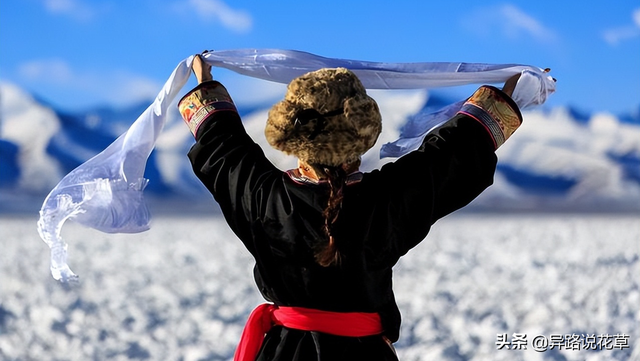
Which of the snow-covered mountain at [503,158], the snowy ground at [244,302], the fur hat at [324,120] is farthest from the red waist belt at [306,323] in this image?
the snow-covered mountain at [503,158]

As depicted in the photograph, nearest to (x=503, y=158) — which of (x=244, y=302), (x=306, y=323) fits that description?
(x=244, y=302)

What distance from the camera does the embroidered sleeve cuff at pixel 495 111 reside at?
4.83 feet

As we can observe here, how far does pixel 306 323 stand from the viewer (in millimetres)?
1408

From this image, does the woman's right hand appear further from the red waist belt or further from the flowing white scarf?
the red waist belt

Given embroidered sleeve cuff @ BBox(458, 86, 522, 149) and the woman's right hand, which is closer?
embroidered sleeve cuff @ BBox(458, 86, 522, 149)

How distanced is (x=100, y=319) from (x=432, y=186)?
9.26ft

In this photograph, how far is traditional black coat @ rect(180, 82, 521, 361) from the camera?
4.47 ft

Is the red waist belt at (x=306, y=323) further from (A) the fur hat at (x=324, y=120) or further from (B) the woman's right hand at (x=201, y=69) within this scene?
(B) the woman's right hand at (x=201, y=69)

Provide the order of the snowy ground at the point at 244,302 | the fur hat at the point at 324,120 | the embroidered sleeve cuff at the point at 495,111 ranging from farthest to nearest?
the snowy ground at the point at 244,302
the embroidered sleeve cuff at the point at 495,111
the fur hat at the point at 324,120

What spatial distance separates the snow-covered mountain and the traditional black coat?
15.2 meters

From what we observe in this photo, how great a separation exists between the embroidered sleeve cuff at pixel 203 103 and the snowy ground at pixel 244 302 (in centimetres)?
183

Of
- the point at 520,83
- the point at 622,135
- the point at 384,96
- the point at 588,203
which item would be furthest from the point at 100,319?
the point at 622,135

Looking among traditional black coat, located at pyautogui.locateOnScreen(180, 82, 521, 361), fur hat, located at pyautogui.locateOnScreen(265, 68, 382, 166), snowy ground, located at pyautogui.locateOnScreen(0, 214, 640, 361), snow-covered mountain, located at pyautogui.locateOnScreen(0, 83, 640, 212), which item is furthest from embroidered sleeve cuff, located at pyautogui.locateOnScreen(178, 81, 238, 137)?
snow-covered mountain, located at pyautogui.locateOnScreen(0, 83, 640, 212)

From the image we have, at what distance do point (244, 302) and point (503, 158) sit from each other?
19393 millimetres
